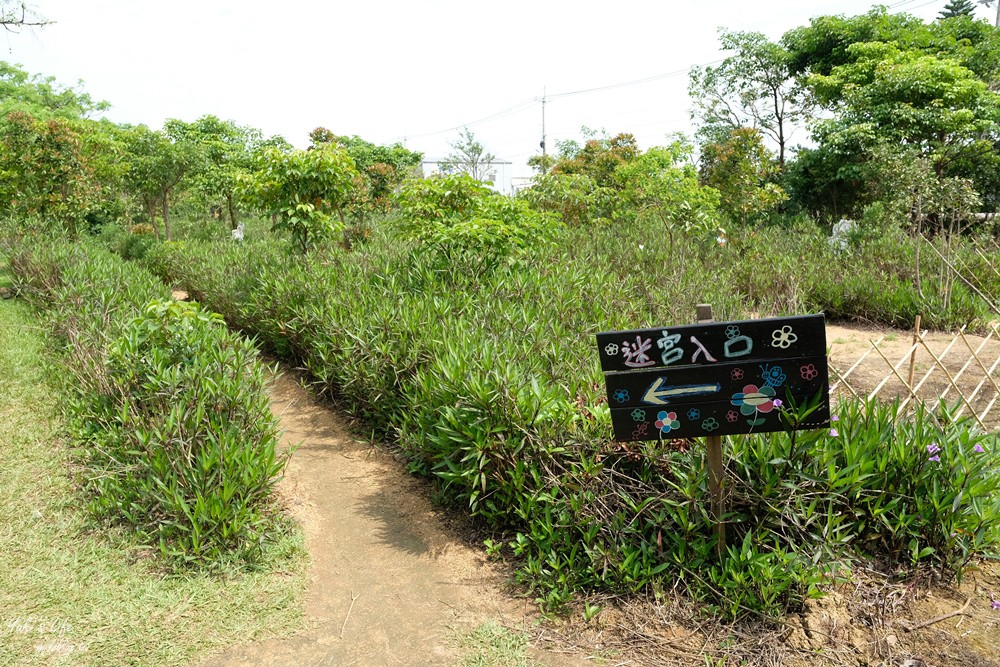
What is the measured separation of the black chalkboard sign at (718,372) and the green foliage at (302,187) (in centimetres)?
581

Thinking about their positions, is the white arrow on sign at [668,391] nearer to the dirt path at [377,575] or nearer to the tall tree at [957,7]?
the dirt path at [377,575]

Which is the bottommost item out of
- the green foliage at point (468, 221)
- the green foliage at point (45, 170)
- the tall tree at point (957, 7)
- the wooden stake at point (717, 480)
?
the wooden stake at point (717, 480)

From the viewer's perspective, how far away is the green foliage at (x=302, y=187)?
7.92 m

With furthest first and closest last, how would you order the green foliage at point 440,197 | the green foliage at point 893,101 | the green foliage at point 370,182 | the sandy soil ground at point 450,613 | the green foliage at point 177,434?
the green foliage at point 370,182 → the green foliage at point 893,101 → the green foliage at point 440,197 → the green foliage at point 177,434 → the sandy soil ground at point 450,613

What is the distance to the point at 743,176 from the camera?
11.5 metres

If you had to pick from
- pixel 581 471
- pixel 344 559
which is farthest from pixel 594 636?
pixel 344 559

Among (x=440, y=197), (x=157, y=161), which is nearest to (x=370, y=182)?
(x=157, y=161)

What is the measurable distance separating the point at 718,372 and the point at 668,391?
218mm

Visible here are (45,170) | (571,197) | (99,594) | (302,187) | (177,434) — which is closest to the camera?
(99,594)

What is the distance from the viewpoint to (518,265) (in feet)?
21.9

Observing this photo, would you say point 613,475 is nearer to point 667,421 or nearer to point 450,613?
point 667,421

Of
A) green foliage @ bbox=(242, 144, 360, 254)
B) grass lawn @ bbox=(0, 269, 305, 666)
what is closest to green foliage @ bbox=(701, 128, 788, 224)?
green foliage @ bbox=(242, 144, 360, 254)

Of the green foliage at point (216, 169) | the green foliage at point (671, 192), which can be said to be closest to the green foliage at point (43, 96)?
the green foliage at point (216, 169)

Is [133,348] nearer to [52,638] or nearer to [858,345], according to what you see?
[52,638]
